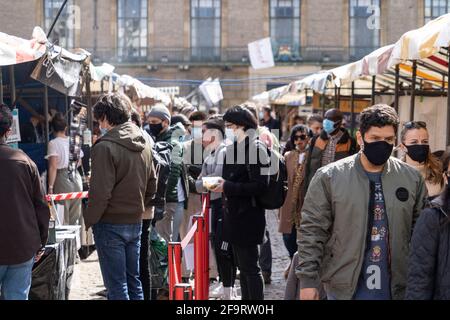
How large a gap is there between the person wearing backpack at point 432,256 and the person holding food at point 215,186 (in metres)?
2.85

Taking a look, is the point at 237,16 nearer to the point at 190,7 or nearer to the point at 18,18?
the point at 190,7

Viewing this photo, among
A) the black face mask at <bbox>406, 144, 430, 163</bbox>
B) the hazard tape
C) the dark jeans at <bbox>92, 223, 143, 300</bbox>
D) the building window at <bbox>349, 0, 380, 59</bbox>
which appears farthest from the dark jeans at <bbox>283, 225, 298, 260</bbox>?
the building window at <bbox>349, 0, 380, 59</bbox>

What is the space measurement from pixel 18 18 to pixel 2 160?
740 centimetres

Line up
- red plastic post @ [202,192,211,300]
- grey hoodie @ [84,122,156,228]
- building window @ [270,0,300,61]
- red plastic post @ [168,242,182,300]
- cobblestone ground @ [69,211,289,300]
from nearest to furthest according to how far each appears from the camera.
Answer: red plastic post @ [168,242,182,300] → grey hoodie @ [84,122,156,228] → red plastic post @ [202,192,211,300] → cobblestone ground @ [69,211,289,300] → building window @ [270,0,300,61]

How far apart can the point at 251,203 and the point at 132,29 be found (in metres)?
38.5

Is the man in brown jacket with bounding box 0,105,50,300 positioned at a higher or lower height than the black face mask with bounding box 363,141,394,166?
lower

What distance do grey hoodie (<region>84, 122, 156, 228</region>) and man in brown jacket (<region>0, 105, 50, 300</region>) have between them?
508 millimetres

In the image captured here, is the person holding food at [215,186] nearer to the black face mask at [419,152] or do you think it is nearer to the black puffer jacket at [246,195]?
the black puffer jacket at [246,195]

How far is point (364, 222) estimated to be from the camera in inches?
169

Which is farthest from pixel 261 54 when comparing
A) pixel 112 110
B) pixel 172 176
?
pixel 112 110

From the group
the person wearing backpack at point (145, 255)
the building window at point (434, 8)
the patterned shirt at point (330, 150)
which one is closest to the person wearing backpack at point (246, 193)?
the person wearing backpack at point (145, 255)

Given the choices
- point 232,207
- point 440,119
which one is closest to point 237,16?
point 440,119

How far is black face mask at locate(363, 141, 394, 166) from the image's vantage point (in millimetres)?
4301

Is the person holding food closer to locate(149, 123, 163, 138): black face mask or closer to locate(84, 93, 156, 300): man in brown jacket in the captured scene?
locate(149, 123, 163, 138): black face mask
